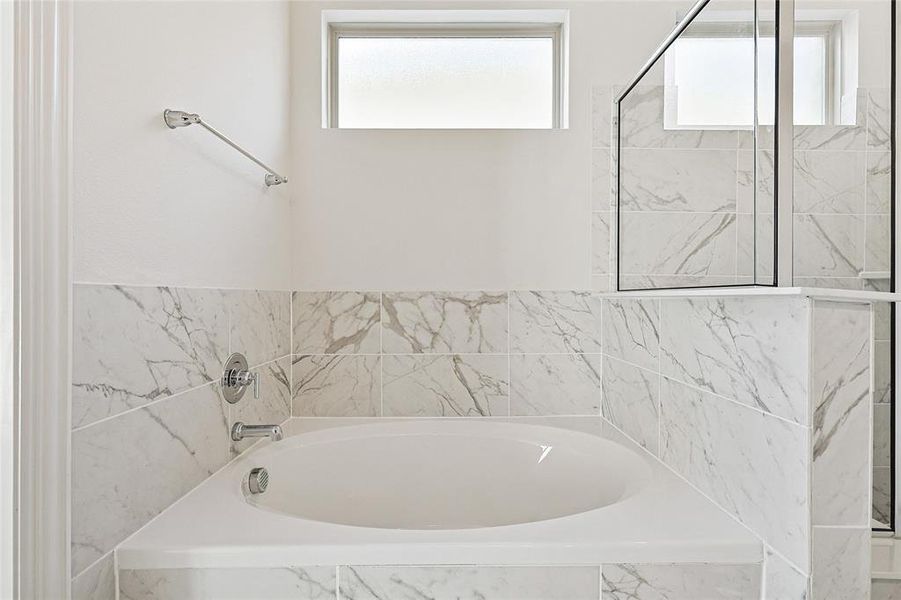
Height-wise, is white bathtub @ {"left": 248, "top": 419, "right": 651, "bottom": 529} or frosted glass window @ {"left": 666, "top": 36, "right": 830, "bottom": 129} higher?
frosted glass window @ {"left": 666, "top": 36, "right": 830, "bottom": 129}

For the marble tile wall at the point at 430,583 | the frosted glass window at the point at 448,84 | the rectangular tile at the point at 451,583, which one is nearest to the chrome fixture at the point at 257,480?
the marble tile wall at the point at 430,583

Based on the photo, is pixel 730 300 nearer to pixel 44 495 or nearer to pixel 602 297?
pixel 602 297

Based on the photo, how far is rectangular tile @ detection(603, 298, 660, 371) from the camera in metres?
1.67

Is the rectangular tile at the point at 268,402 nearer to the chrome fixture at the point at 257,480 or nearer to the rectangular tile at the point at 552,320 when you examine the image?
the chrome fixture at the point at 257,480

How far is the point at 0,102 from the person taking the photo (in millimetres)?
798

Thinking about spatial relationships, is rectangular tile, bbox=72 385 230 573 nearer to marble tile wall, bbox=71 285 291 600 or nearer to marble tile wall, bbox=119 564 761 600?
marble tile wall, bbox=71 285 291 600

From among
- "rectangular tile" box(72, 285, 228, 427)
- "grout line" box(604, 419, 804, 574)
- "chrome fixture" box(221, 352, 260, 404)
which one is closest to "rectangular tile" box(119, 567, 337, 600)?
"rectangular tile" box(72, 285, 228, 427)

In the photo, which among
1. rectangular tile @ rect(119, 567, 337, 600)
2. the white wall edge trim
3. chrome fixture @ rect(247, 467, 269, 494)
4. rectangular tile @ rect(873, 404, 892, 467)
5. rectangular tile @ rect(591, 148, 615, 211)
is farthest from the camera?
rectangular tile @ rect(591, 148, 615, 211)

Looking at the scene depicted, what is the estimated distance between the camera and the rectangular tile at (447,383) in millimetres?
→ 2168

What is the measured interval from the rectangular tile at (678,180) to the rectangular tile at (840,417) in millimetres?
345

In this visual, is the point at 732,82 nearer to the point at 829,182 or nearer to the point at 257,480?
the point at 829,182

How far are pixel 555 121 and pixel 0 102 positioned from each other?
1883 mm

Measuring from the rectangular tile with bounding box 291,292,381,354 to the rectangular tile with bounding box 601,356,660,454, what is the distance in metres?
0.86

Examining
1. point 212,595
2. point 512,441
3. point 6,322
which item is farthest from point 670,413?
point 6,322
